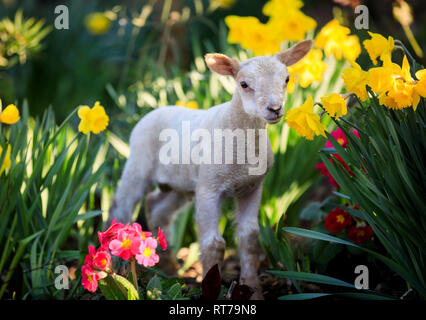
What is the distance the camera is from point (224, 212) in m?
3.05

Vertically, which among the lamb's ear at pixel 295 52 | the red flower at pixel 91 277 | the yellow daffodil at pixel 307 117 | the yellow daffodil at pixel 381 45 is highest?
the lamb's ear at pixel 295 52

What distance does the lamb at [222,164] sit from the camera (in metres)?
2.04

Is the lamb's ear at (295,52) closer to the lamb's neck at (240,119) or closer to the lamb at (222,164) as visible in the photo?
the lamb at (222,164)

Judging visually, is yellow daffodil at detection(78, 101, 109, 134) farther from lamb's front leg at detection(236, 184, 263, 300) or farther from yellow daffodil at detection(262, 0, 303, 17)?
yellow daffodil at detection(262, 0, 303, 17)

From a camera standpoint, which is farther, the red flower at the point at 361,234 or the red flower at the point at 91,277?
the red flower at the point at 361,234

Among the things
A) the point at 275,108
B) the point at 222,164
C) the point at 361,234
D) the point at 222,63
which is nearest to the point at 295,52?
the point at 222,63

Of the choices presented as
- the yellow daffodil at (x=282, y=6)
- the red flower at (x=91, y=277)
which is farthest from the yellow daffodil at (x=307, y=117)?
the yellow daffodil at (x=282, y=6)

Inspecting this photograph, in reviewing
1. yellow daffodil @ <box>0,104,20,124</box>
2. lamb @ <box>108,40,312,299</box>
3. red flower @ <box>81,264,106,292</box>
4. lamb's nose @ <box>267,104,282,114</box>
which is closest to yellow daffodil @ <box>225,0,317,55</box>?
lamb @ <box>108,40,312,299</box>

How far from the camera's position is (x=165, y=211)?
3.12m

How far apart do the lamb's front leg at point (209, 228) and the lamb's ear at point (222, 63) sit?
0.56 metres

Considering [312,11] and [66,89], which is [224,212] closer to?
[66,89]

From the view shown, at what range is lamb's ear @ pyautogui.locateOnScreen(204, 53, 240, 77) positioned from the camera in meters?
2.15

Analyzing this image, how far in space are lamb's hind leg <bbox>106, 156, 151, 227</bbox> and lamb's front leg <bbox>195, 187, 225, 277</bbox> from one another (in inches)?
20.1
